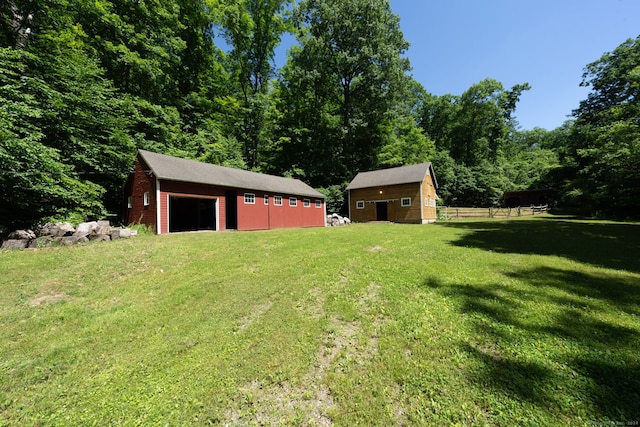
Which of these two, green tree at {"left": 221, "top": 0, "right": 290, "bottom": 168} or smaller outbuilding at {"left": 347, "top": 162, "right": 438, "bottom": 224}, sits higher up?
green tree at {"left": 221, "top": 0, "right": 290, "bottom": 168}

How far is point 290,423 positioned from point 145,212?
→ 48.0 feet

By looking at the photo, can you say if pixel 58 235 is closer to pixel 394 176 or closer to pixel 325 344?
pixel 325 344

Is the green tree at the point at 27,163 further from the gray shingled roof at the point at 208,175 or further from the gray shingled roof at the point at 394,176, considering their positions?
the gray shingled roof at the point at 394,176

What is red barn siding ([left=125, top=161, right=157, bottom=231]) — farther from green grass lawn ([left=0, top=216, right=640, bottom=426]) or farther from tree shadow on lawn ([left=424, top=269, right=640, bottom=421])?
tree shadow on lawn ([left=424, top=269, right=640, bottom=421])

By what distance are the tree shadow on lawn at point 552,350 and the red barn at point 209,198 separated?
13698 millimetres

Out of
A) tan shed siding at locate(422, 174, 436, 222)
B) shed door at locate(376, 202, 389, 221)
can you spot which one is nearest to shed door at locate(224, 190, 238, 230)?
shed door at locate(376, 202, 389, 221)

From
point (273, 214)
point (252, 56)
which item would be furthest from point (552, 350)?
point (252, 56)

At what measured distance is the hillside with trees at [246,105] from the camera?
40.9 ft

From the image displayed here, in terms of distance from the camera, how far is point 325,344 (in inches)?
140

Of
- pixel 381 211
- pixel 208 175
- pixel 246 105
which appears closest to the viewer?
pixel 208 175

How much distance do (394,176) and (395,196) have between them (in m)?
2.20

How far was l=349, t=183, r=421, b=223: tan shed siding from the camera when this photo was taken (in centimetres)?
2212

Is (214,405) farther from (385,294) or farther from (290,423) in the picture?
(385,294)

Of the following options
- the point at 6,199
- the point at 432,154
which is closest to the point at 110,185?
the point at 6,199
